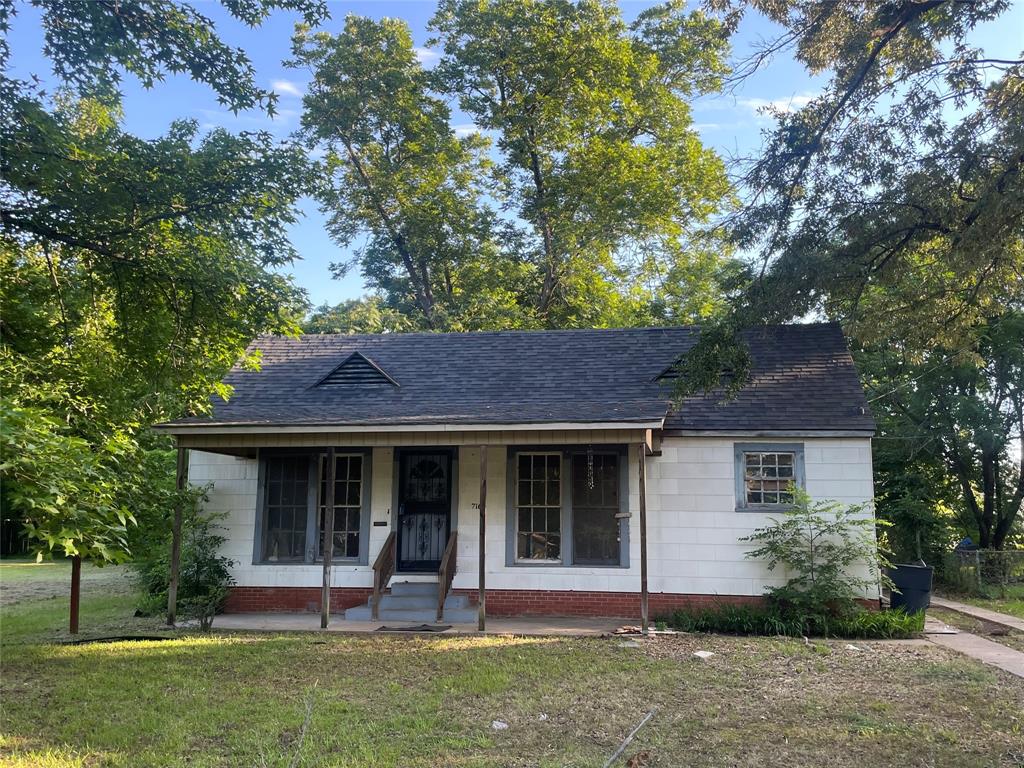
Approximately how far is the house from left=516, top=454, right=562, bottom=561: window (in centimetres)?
2

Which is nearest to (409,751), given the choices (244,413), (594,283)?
(244,413)

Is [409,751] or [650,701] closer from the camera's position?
[409,751]

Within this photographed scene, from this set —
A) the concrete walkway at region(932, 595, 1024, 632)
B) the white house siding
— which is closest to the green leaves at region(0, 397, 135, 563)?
the white house siding

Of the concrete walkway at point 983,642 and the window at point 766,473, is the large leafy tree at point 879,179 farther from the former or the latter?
the concrete walkway at point 983,642

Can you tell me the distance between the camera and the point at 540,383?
12961 millimetres

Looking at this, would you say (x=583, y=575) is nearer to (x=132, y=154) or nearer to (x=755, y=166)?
(x=755, y=166)

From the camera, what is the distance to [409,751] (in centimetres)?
538

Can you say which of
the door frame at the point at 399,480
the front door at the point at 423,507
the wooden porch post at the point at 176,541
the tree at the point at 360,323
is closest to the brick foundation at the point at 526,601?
the front door at the point at 423,507

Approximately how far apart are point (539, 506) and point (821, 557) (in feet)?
13.7

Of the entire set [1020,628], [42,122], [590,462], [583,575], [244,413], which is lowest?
[1020,628]

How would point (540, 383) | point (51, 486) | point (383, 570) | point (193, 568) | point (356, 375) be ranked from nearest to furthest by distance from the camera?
point (51, 486), point (383, 570), point (193, 568), point (540, 383), point (356, 375)

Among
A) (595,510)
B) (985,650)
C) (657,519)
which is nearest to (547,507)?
(595,510)

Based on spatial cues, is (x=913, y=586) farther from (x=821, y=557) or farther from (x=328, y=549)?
(x=328, y=549)

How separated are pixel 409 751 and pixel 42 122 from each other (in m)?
6.78
